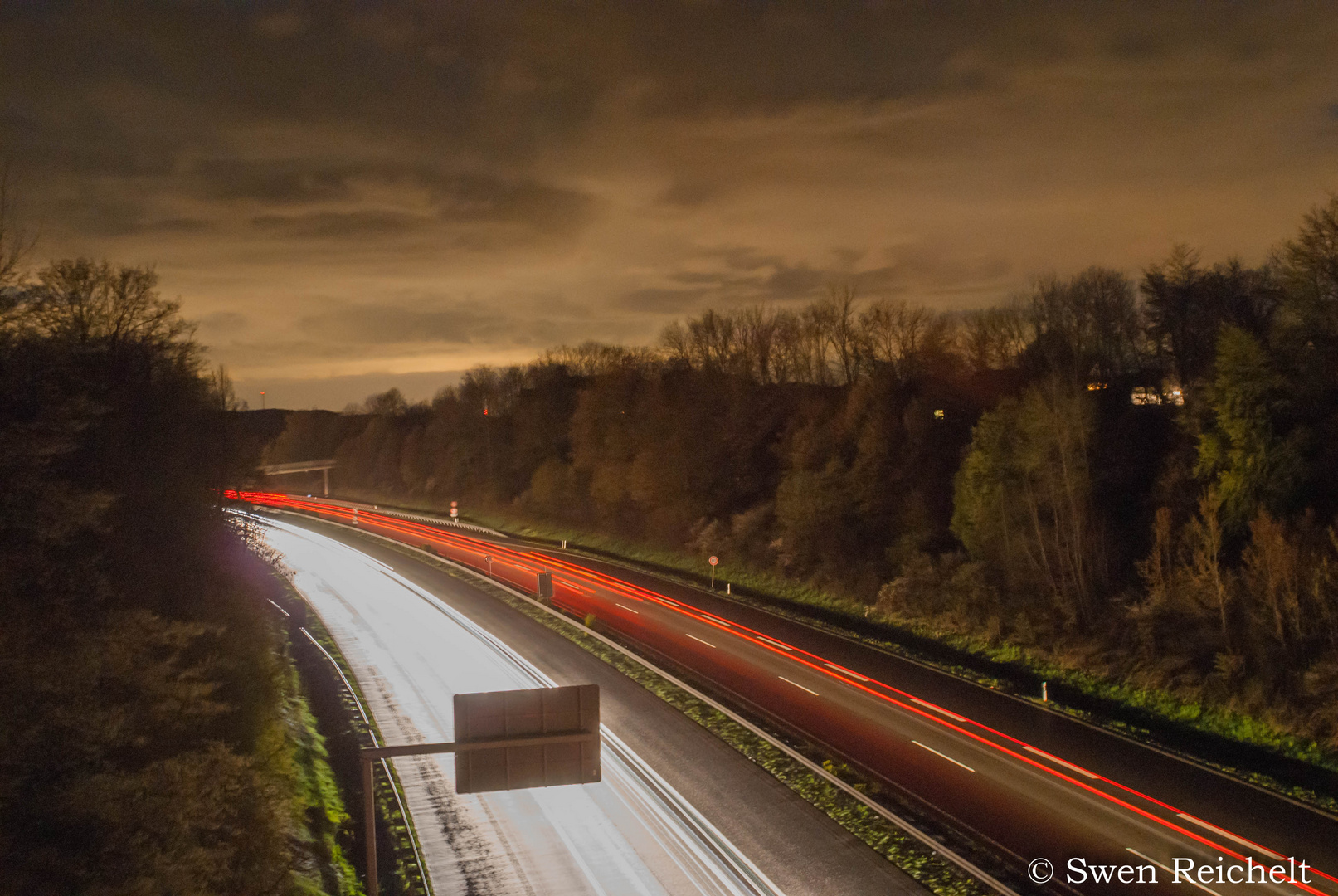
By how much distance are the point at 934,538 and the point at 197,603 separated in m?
27.4

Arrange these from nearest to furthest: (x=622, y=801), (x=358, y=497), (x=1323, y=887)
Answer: (x=1323, y=887), (x=622, y=801), (x=358, y=497)

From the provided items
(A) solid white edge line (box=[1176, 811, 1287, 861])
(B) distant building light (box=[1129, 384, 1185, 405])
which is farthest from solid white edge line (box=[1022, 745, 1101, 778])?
(B) distant building light (box=[1129, 384, 1185, 405])

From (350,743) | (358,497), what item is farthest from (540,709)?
(358,497)

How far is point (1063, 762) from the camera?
691 inches

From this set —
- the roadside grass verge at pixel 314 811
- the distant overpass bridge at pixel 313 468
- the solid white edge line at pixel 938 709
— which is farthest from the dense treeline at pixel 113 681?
the distant overpass bridge at pixel 313 468

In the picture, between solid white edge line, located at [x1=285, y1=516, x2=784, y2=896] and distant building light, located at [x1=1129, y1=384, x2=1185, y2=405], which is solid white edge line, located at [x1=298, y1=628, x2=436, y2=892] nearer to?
solid white edge line, located at [x1=285, y1=516, x2=784, y2=896]

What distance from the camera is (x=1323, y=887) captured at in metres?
12.6

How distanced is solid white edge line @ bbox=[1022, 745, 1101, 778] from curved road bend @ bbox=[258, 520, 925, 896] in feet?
19.4

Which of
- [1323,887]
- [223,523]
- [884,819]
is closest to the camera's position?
[1323,887]

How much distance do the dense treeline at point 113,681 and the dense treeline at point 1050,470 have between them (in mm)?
21181

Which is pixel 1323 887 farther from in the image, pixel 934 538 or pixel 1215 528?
pixel 934 538

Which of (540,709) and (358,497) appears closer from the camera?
(540,709)

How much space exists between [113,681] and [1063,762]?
17.7m

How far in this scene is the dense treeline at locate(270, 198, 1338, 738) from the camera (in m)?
21.6
